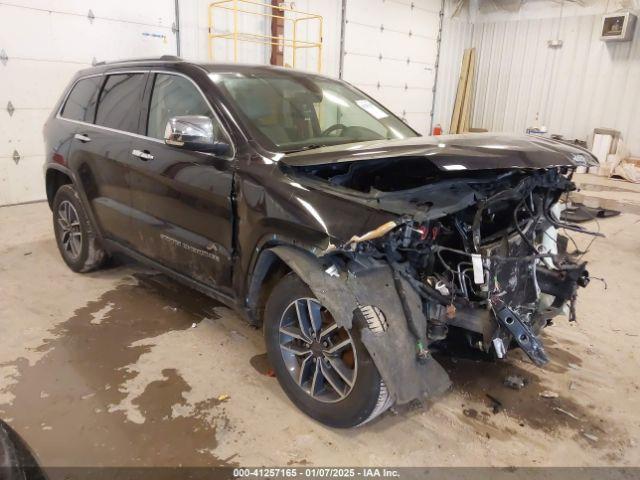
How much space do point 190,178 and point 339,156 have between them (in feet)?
3.20

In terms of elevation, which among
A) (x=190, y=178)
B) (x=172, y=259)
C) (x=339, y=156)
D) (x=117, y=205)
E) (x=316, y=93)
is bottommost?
(x=172, y=259)

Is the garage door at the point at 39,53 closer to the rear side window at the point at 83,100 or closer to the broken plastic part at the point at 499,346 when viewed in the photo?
the rear side window at the point at 83,100

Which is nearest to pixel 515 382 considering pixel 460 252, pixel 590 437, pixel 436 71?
pixel 590 437

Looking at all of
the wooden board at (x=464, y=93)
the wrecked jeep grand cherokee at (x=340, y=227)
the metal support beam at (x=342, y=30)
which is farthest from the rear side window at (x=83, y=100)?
the wooden board at (x=464, y=93)

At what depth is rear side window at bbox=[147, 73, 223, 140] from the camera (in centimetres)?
277

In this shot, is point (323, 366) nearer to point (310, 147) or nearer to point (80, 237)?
point (310, 147)

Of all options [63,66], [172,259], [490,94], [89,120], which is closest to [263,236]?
[172,259]

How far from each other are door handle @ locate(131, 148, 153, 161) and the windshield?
0.62 m

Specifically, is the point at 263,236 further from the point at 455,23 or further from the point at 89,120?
the point at 455,23

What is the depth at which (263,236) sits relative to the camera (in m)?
2.38

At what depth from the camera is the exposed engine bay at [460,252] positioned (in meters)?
2.10

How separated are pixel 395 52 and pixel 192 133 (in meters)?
9.51

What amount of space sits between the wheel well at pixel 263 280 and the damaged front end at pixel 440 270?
0.36m

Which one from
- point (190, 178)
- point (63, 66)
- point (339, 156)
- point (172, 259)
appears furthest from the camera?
point (63, 66)
